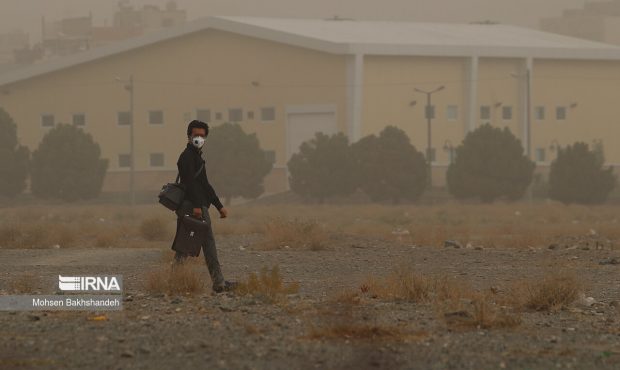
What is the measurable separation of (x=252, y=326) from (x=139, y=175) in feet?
264

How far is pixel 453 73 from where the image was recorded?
90.1m

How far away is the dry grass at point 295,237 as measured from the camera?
2511 cm

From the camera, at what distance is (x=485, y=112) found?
9200cm

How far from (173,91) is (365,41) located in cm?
1190

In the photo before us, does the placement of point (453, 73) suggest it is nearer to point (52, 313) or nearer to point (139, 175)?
point (139, 175)

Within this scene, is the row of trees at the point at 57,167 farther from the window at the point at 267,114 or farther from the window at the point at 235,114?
the window at the point at 267,114

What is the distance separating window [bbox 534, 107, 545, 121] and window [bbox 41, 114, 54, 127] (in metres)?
28.6

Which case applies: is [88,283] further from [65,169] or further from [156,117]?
[156,117]

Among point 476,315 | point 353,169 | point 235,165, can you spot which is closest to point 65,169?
point 235,165

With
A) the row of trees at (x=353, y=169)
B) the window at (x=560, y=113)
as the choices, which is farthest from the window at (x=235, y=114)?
the window at (x=560, y=113)

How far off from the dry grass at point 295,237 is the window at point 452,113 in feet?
210

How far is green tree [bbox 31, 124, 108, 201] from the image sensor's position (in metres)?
71.9

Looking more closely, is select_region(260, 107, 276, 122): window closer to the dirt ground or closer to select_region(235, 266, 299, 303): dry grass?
the dirt ground

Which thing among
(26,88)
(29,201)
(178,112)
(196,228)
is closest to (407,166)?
(29,201)
